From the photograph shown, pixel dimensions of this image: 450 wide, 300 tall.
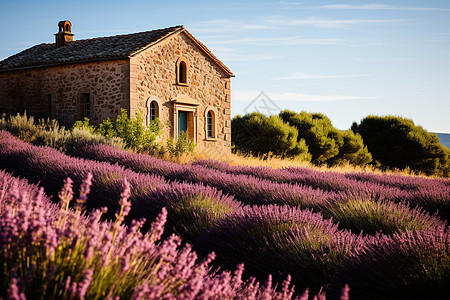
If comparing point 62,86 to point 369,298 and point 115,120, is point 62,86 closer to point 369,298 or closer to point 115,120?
point 115,120

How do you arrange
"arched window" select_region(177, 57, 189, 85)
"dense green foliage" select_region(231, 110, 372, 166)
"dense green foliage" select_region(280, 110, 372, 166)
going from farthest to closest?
"dense green foliage" select_region(280, 110, 372, 166), "dense green foliage" select_region(231, 110, 372, 166), "arched window" select_region(177, 57, 189, 85)

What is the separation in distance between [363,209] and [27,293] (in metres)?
3.34

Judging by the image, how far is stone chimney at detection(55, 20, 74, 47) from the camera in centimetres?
1998

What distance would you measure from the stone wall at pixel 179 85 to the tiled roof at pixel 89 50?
581 mm

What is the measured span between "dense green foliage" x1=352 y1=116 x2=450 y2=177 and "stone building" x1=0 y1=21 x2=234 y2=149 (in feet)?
36.4

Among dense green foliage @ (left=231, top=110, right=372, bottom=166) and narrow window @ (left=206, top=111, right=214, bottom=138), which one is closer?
narrow window @ (left=206, top=111, right=214, bottom=138)

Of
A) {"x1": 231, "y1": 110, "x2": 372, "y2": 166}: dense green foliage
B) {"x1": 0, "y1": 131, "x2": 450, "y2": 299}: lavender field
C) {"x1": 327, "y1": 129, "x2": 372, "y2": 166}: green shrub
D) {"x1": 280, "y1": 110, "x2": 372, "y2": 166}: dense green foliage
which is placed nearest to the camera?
{"x1": 0, "y1": 131, "x2": 450, "y2": 299}: lavender field

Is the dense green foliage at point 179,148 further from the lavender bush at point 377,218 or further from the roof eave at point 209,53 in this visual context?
the lavender bush at point 377,218

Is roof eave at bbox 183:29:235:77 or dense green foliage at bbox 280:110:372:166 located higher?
roof eave at bbox 183:29:235:77

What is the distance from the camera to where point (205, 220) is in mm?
4043

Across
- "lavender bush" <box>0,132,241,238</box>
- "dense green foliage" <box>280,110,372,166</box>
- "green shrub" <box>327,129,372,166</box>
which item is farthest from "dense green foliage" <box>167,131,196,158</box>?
"green shrub" <box>327,129,372,166</box>

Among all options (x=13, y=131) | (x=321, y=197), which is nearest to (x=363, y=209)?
(x=321, y=197)

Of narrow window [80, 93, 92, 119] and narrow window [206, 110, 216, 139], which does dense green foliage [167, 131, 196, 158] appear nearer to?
narrow window [206, 110, 216, 139]

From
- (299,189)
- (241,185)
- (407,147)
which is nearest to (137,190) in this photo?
(241,185)
